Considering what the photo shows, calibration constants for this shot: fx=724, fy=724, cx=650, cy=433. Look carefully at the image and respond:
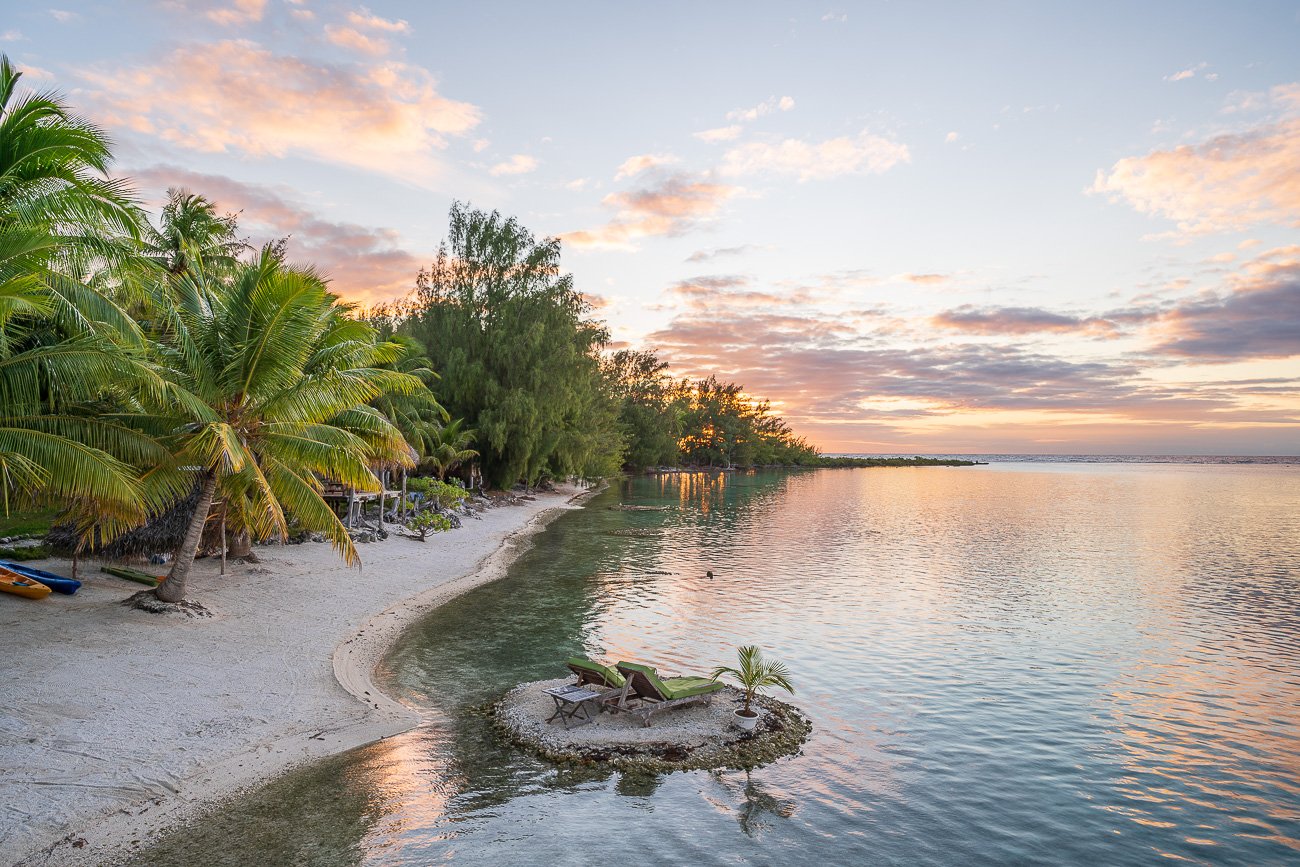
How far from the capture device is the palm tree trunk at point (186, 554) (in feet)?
55.6

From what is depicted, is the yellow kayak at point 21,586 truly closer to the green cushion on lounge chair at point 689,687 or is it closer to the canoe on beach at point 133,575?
the canoe on beach at point 133,575

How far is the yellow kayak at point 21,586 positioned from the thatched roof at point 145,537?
3.98 meters

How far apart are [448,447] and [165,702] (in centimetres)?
3517

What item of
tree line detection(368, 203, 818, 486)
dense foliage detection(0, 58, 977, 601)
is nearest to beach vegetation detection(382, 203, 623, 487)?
tree line detection(368, 203, 818, 486)

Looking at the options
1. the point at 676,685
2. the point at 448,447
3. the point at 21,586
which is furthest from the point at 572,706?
the point at 448,447

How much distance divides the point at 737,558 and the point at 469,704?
23.2 metres

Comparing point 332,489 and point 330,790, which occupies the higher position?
point 332,489

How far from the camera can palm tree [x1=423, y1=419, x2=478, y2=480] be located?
47075 mm

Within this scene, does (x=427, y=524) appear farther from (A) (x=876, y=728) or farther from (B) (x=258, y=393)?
(A) (x=876, y=728)

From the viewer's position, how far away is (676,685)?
14.0 meters

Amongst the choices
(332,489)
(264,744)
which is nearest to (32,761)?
(264,744)

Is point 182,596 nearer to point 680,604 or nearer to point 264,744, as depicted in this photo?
point 264,744

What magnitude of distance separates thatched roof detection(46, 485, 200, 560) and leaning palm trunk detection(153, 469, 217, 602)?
12.1ft

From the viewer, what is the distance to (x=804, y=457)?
175m
